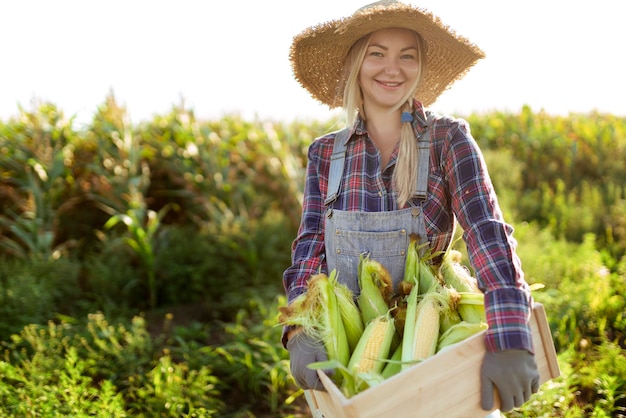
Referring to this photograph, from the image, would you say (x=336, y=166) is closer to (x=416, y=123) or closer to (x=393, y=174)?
(x=393, y=174)

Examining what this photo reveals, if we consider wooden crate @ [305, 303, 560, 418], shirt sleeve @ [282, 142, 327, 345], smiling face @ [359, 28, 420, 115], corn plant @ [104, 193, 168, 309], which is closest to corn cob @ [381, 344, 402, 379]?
wooden crate @ [305, 303, 560, 418]

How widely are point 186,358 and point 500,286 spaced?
2.22 m

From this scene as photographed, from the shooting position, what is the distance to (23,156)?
4.86 m

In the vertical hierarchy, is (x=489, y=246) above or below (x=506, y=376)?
above

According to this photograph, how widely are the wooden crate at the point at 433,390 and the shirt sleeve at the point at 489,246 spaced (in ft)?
0.23

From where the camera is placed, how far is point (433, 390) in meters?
1.47

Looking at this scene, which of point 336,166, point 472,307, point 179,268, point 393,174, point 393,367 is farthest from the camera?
point 179,268

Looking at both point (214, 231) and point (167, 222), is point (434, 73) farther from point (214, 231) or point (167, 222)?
point (167, 222)

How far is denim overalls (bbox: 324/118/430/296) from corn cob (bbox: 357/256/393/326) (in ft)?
0.31

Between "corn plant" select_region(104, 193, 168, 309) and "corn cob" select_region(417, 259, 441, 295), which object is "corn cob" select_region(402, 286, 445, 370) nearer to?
"corn cob" select_region(417, 259, 441, 295)

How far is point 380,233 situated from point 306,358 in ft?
1.59

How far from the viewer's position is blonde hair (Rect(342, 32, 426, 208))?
74.6 inches

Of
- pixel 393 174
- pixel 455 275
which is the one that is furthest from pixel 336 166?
pixel 455 275

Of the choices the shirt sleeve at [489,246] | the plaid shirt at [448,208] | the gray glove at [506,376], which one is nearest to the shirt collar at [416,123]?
the plaid shirt at [448,208]
